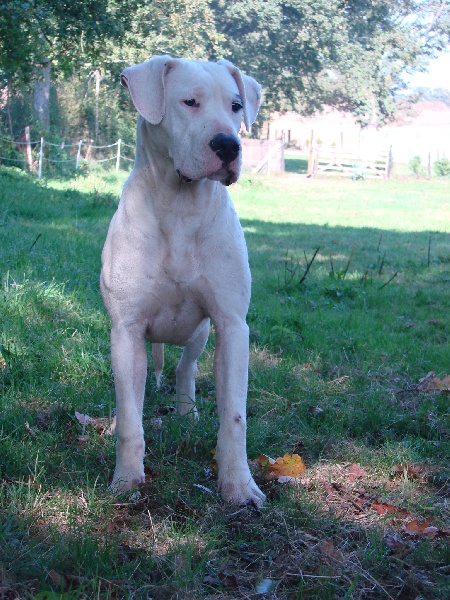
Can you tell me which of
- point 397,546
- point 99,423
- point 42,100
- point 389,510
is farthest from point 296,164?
point 397,546

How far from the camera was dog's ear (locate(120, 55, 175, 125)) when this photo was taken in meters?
3.27

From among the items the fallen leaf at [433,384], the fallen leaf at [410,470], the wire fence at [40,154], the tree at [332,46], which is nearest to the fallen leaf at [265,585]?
the fallen leaf at [410,470]

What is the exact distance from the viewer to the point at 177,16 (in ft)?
87.5

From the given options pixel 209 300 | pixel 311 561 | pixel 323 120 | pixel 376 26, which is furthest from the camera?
pixel 323 120

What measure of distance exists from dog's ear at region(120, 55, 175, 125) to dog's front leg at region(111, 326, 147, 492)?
0.94m

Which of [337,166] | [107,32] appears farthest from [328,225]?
[337,166]

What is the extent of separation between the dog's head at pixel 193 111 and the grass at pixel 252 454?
1289mm

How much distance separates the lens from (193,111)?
321cm

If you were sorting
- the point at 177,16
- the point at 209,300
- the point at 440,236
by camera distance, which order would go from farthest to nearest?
the point at 177,16 → the point at 440,236 → the point at 209,300

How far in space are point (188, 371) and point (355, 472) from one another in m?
1.10

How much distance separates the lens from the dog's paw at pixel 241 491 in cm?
313

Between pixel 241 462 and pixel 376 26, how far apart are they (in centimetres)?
4149

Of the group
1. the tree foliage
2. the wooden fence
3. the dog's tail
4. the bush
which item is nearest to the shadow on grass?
the wooden fence

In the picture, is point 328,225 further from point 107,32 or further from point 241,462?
point 241,462
